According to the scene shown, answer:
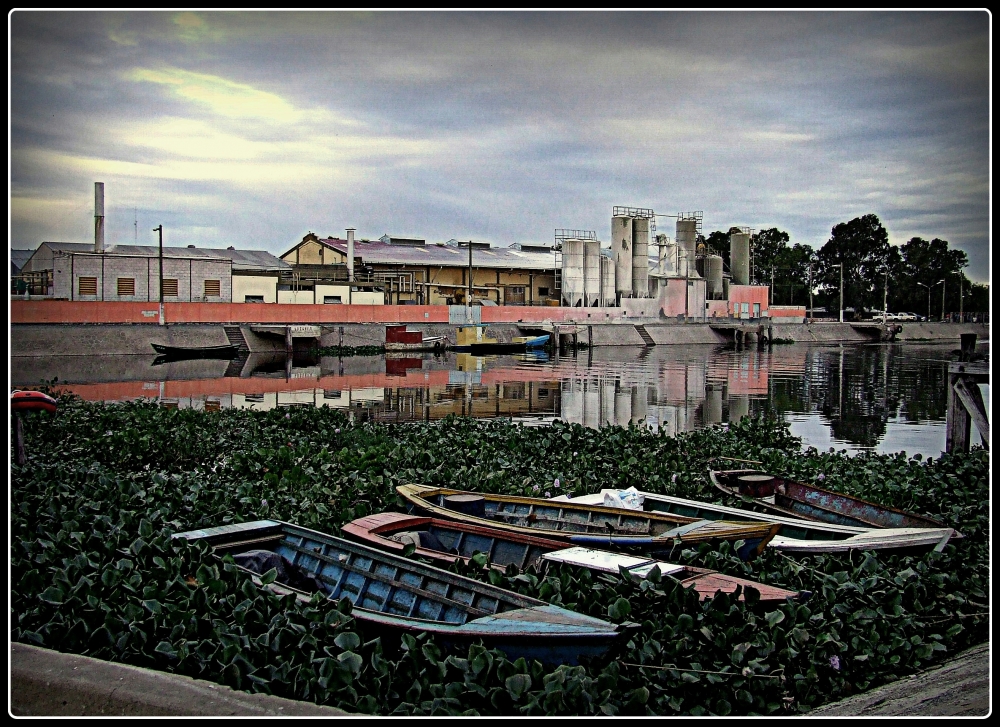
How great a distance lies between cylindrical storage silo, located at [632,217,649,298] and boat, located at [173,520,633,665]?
52258 mm

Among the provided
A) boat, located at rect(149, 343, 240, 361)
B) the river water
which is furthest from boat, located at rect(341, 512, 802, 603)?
boat, located at rect(149, 343, 240, 361)

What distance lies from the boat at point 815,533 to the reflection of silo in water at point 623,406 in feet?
31.1

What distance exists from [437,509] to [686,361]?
1292 inches

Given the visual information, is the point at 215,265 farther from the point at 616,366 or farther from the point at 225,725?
the point at 225,725

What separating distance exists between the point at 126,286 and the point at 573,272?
26763 mm

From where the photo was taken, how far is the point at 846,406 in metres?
21.0

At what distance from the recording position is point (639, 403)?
22156 millimetres

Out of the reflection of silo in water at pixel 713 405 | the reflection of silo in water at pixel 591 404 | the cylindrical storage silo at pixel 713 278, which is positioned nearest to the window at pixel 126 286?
the reflection of silo in water at pixel 591 404

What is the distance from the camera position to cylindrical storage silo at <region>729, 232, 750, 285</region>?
64.3 meters

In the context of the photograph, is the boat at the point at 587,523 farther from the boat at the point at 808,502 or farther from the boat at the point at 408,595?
the boat at the point at 808,502

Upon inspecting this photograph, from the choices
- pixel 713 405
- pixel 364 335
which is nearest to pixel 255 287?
pixel 364 335

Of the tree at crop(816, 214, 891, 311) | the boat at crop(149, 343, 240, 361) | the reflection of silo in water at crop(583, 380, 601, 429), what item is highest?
the tree at crop(816, 214, 891, 311)

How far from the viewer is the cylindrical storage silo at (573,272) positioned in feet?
181

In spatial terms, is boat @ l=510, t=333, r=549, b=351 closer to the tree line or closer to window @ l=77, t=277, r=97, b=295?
the tree line
